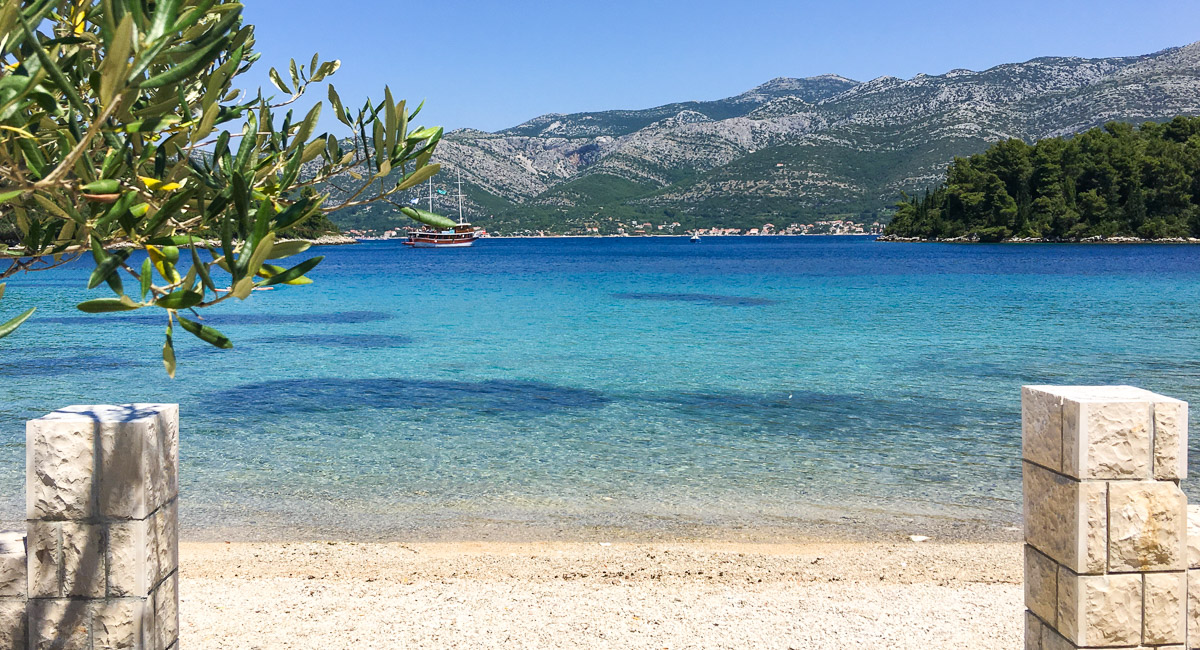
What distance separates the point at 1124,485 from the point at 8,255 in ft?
15.5

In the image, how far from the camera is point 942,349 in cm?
2350

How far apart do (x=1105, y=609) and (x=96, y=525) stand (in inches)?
182

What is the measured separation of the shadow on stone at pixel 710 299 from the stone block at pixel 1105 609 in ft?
116

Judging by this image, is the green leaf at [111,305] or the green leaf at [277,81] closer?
the green leaf at [111,305]

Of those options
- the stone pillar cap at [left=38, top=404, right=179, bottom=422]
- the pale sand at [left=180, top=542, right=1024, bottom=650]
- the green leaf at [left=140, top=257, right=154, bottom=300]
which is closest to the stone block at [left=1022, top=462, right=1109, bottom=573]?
the pale sand at [left=180, top=542, right=1024, bottom=650]

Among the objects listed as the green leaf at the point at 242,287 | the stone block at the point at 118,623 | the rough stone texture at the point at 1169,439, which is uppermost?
the green leaf at the point at 242,287

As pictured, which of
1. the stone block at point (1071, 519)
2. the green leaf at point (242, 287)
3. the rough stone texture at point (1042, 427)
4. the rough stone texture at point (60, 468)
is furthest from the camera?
the rough stone texture at point (1042, 427)

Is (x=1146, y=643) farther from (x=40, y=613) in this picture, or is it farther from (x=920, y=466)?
(x=920, y=466)

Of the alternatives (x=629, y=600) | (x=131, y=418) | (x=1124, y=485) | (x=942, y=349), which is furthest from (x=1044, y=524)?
(x=942, y=349)

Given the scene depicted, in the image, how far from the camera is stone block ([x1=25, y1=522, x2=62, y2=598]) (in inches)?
150

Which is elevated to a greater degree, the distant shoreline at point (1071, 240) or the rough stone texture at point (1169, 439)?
the distant shoreline at point (1071, 240)

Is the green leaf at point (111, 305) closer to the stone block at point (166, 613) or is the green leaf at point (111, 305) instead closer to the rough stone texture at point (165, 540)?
the rough stone texture at point (165, 540)

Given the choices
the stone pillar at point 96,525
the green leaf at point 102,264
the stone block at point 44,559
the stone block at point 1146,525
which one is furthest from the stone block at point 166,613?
the stone block at point 1146,525

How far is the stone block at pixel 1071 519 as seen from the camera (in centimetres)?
394
